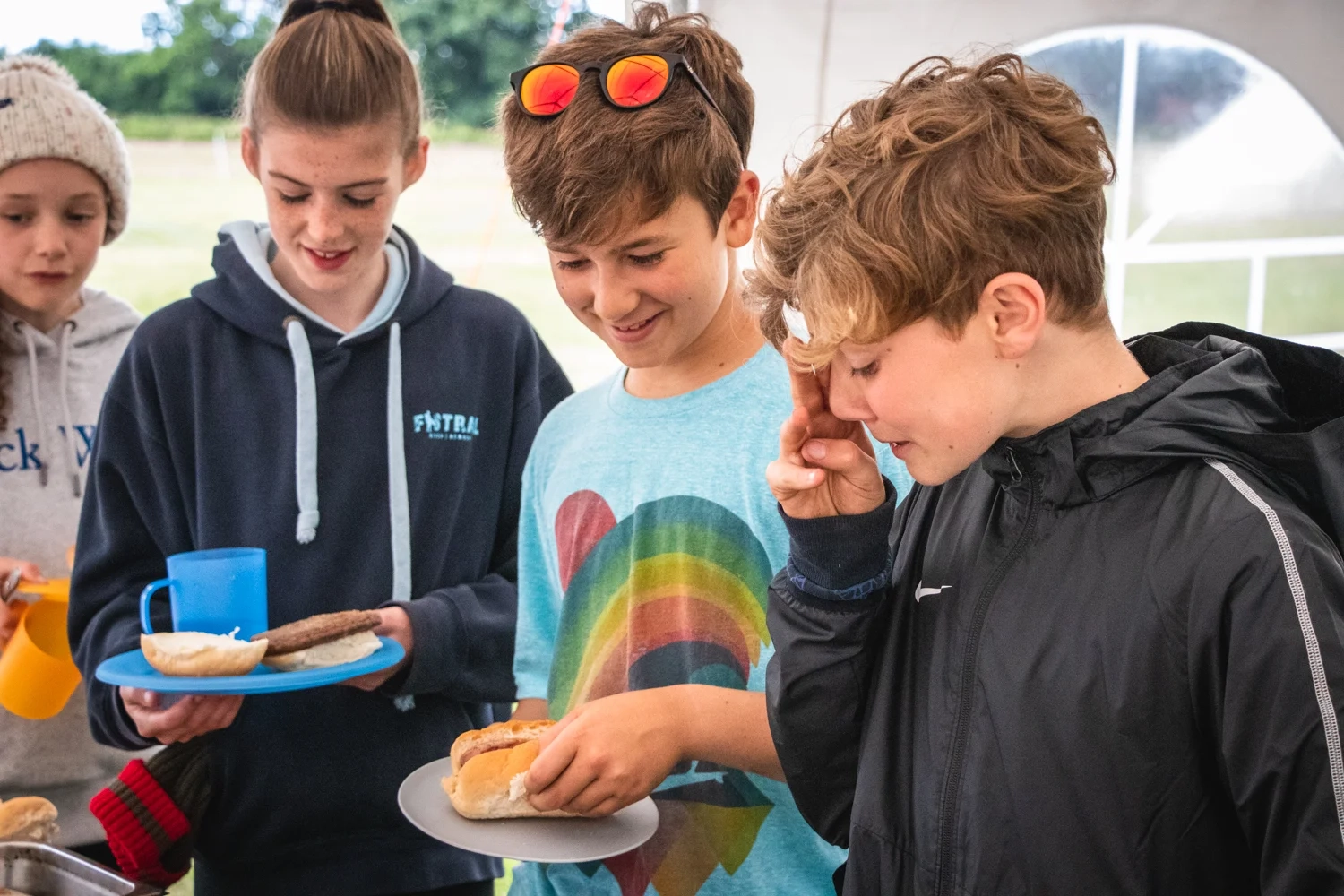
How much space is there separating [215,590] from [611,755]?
81 centimetres

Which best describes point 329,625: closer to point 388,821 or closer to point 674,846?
point 388,821

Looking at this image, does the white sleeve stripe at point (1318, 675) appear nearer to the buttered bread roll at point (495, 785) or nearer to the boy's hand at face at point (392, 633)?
the buttered bread roll at point (495, 785)

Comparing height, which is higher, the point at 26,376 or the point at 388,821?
the point at 26,376

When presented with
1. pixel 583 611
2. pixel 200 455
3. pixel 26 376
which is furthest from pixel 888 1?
pixel 26 376

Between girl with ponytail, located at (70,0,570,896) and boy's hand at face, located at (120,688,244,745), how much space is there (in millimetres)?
23

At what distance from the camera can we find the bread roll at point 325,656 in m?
1.85

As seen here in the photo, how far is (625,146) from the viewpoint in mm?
1612

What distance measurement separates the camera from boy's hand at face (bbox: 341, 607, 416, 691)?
205 cm

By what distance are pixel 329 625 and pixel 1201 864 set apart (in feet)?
4.29

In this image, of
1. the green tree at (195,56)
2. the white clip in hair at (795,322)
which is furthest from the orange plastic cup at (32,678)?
the green tree at (195,56)

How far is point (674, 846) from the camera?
165 centimetres

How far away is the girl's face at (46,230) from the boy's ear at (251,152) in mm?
709

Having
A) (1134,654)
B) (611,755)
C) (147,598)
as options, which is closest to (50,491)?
(147,598)

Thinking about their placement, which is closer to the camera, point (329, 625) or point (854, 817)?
point (854, 817)
